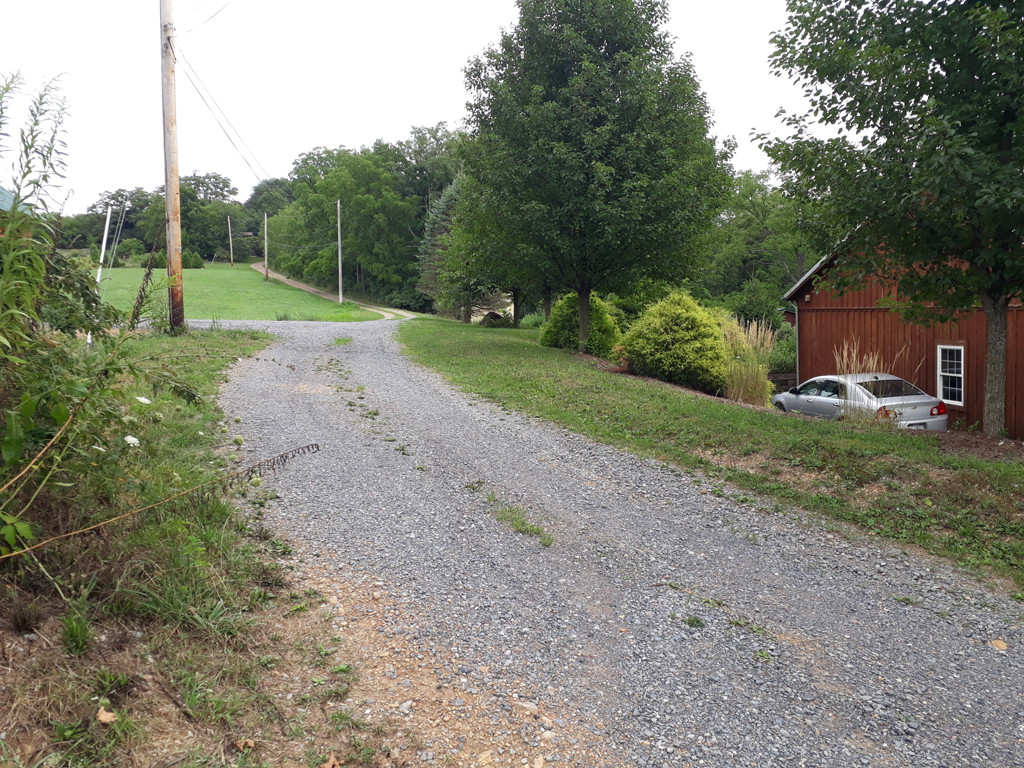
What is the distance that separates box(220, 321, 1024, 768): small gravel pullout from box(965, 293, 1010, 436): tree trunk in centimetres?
472

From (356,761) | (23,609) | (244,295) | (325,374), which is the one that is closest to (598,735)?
(356,761)

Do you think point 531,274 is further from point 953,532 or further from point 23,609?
point 23,609

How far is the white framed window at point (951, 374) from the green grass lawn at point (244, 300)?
21471mm

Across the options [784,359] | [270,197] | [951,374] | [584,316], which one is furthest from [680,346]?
[270,197]

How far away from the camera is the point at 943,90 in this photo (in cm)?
787

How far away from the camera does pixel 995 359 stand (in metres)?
8.62

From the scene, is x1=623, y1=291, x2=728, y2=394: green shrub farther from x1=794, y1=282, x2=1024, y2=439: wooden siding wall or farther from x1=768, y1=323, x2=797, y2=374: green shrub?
x1=768, y1=323, x2=797, y2=374: green shrub

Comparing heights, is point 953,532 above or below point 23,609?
below

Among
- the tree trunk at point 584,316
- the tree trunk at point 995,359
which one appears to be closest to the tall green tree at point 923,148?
the tree trunk at point 995,359

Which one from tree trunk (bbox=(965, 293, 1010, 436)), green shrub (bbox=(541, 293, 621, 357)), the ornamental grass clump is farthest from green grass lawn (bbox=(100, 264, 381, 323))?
tree trunk (bbox=(965, 293, 1010, 436))

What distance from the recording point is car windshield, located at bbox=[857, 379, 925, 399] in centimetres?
1177

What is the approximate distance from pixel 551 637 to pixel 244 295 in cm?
4430

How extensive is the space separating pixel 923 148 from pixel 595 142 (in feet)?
29.2

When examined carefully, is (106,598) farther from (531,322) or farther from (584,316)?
(531,322)
